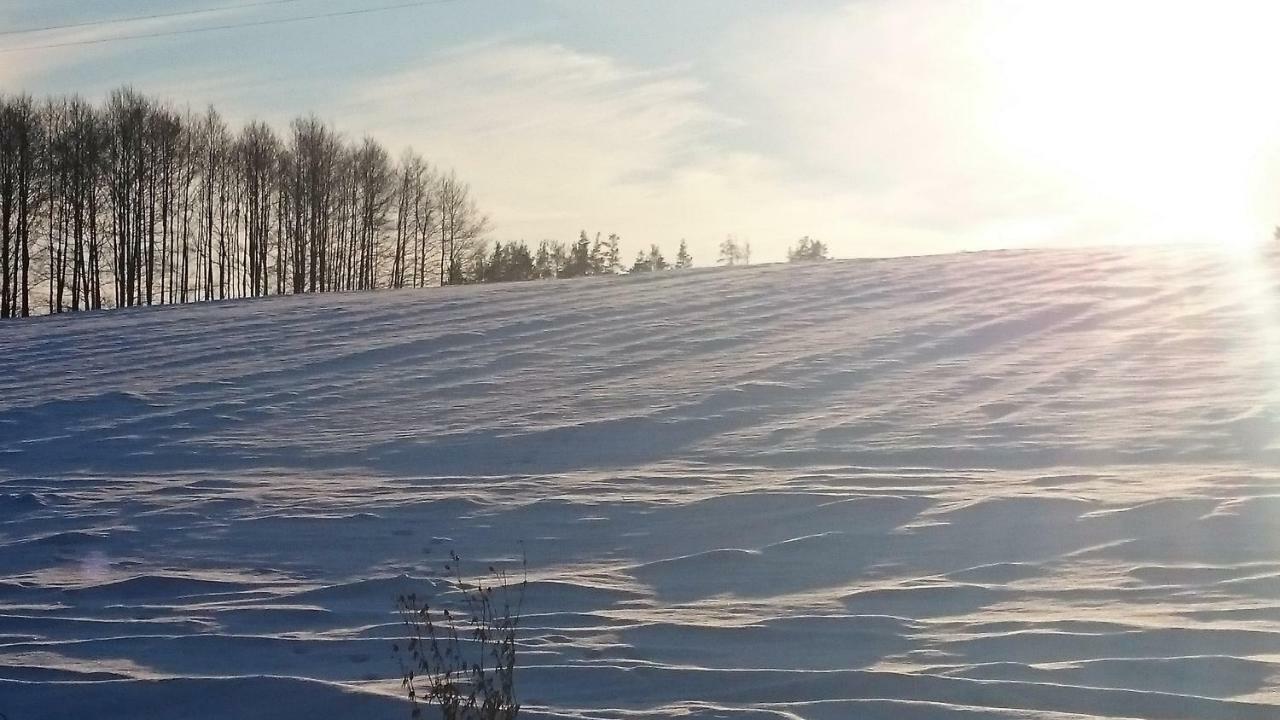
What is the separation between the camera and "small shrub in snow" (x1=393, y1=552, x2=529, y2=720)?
12.0 ft

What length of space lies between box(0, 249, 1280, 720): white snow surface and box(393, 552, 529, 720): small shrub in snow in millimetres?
130

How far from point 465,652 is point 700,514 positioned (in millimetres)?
2575

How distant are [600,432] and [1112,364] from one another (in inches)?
194

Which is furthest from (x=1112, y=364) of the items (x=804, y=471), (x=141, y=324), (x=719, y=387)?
(x=141, y=324)

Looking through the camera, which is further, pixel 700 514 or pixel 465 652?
pixel 700 514

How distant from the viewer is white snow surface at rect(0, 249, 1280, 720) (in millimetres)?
4762

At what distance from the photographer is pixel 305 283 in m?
52.8

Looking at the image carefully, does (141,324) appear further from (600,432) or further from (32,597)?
(32,597)

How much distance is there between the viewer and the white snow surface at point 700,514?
4.76m

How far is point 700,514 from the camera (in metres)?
7.60

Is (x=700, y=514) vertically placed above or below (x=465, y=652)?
above

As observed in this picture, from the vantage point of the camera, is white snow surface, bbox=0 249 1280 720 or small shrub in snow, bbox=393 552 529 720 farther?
white snow surface, bbox=0 249 1280 720

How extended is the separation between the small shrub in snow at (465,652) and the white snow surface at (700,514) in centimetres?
13

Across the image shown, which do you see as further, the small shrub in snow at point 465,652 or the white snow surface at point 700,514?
the white snow surface at point 700,514
